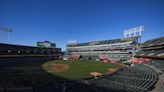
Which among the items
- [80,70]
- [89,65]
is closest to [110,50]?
[89,65]

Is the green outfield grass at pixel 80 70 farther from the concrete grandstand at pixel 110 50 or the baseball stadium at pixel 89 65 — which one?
the concrete grandstand at pixel 110 50

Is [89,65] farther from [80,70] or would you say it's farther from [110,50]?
[110,50]

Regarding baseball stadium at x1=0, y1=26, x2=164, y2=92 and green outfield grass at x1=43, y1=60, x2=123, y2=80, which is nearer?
baseball stadium at x1=0, y1=26, x2=164, y2=92

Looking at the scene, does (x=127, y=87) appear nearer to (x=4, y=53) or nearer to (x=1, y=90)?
(x=1, y=90)

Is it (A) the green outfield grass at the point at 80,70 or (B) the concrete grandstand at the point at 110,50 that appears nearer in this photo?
(A) the green outfield grass at the point at 80,70

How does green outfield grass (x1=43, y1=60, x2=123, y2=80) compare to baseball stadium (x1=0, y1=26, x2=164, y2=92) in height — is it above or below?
below

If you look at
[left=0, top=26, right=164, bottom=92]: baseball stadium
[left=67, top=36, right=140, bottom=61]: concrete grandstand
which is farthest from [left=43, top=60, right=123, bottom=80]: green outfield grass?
[left=67, top=36, right=140, bottom=61]: concrete grandstand

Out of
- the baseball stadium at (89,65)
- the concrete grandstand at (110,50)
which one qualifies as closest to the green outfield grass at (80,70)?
→ the baseball stadium at (89,65)

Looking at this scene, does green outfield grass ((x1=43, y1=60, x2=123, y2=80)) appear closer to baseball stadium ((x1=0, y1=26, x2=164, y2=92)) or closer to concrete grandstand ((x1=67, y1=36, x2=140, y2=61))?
baseball stadium ((x1=0, y1=26, x2=164, y2=92))

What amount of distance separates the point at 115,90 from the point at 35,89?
515 inches

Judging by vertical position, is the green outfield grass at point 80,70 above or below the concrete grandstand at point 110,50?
below

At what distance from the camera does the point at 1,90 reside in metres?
23.8

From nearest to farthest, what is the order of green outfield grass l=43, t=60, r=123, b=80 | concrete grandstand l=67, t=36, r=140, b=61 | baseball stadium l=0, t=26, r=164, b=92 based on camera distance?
baseball stadium l=0, t=26, r=164, b=92, green outfield grass l=43, t=60, r=123, b=80, concrete grandstand l=67, t=36, r=140, b=61

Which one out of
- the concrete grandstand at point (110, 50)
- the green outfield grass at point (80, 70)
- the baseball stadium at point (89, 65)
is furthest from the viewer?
the concrete grandstand at point (110, 50)
